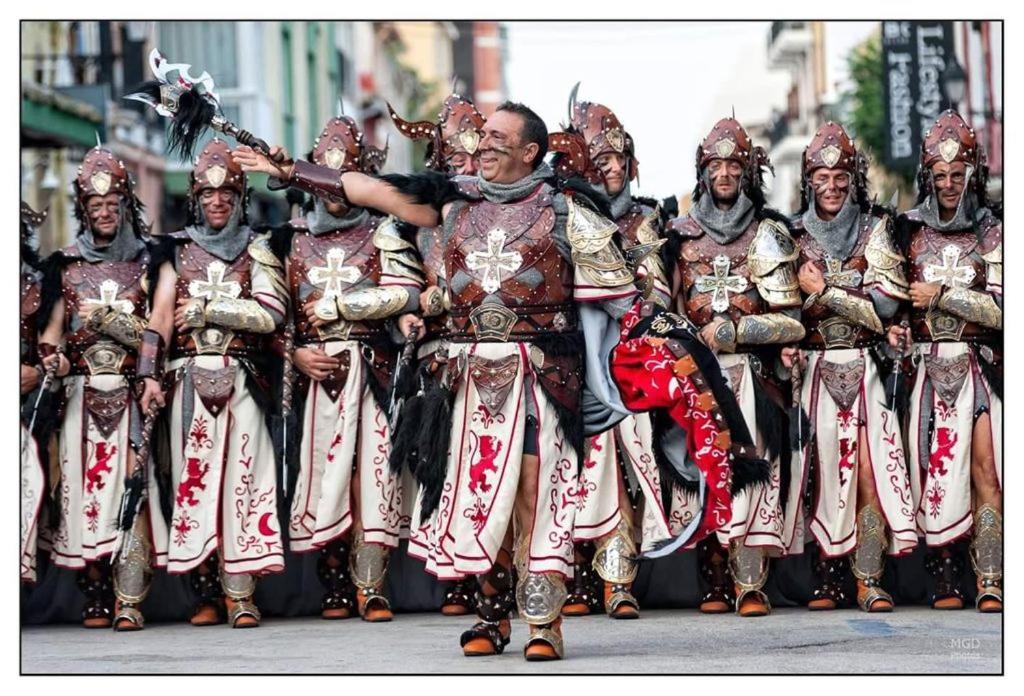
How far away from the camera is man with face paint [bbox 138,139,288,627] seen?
1021 centimetres

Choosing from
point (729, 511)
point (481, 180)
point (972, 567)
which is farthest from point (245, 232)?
point (972, 567)

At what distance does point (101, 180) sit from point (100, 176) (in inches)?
0.8

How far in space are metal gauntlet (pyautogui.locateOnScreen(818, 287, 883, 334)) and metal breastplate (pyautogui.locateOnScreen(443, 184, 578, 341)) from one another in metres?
2.11

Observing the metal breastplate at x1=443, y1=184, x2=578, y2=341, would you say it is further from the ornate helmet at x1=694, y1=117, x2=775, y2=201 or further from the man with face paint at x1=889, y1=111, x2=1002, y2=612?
the man with face paint at x1=889, y1=111, x2=1002, y2=612

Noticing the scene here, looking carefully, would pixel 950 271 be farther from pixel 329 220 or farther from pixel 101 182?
pixel 101 182

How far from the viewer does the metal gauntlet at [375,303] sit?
33.4 feet

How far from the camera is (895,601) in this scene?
10.8 meters

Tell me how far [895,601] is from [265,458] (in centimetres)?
317

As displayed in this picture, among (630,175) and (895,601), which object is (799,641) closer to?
(895,601)

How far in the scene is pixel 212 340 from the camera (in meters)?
10.2

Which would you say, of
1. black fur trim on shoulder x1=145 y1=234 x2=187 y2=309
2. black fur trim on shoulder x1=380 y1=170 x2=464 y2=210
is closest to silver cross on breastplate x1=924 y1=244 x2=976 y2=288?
black fur trim on shoulder x1=380 y1=170 x2=464 y2=210

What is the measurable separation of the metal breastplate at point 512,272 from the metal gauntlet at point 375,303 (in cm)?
159

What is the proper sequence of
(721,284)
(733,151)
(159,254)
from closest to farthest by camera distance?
(159,254)
(721,284)
(733,151)

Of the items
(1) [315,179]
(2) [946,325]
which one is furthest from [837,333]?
(1) [315,179]
